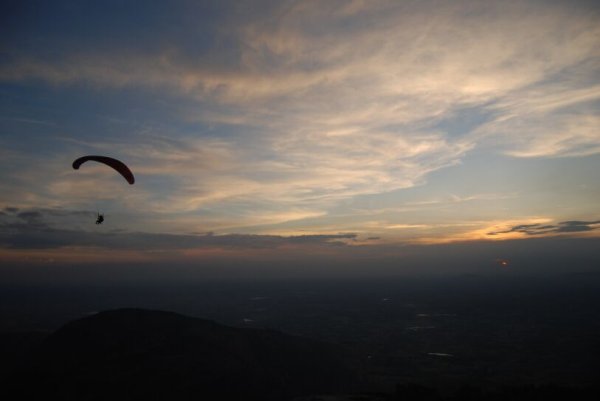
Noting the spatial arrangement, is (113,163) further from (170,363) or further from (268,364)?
(268,364)

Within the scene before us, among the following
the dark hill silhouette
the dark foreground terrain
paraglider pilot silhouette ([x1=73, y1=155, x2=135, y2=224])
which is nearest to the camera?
paraglider pilot silhouette ([x1=73, y1=155, x2=135, y2=224])

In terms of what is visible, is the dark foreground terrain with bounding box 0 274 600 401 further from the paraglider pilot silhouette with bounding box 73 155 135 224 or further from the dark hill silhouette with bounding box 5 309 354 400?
the paraglider pilot silhouette with bounding box 73 155 135 224

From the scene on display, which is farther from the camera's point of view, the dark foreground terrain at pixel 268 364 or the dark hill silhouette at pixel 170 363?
the dark hill silhouette at pixel 170 363

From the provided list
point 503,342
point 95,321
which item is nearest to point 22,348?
point 95,321

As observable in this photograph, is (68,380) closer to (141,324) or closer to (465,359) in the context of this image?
(141,324)

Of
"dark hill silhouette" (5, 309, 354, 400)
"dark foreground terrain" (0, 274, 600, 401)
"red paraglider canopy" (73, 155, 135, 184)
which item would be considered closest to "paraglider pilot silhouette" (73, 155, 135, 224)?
"red paraglider canopy" (73, 155, 135, 184)

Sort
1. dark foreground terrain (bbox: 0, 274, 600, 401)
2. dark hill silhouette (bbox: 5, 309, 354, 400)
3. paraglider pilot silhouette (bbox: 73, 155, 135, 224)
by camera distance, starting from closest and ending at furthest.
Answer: paraglider pilot silhouette (bbox: 73, 155, 135, 224) → dark foreground terrain (bbox: 0, 274, 600, 401) → dark hill silhouette (bbox: 5, 309, 354, 400)

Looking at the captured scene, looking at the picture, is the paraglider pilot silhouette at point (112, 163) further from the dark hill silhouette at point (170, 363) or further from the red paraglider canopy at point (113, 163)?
the dark hill silhouette at point (170, 363)

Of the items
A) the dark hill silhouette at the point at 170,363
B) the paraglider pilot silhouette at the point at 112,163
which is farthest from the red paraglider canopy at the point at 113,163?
the dark hill silhouette at the point at 170,363

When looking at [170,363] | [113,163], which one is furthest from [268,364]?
[113,163]
